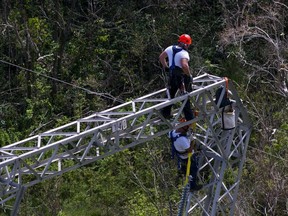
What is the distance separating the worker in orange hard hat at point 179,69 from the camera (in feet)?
49.9

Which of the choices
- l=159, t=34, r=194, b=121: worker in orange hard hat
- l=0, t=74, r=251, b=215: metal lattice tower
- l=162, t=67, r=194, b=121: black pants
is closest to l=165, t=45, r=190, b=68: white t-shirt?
l=159, t=34, r=194, b=121: worker in orange hard hat

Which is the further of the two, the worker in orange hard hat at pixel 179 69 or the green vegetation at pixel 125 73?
the green vegetation at pixel 125 73

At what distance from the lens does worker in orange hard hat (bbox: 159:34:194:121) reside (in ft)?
49.9

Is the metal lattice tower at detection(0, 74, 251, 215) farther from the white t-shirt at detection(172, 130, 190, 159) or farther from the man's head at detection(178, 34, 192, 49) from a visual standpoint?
the man's head at detection(178, 34, 192, 49)

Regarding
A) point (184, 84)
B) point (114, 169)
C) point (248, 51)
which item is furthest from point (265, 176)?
point (184, 84)

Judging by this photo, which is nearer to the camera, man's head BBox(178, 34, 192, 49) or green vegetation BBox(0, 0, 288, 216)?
man's head BBox(178, 34, 192, 49)

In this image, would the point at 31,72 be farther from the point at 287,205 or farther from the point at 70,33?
the point at 287,205

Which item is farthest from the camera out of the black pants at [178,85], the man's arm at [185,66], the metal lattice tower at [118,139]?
the black pants at [178,85]

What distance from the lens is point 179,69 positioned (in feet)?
50.5

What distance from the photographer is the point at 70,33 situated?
30078 mm

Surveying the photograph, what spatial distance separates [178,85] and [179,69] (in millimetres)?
351

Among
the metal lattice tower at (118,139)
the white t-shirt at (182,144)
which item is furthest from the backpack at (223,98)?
the white t-shirt at (182,144)

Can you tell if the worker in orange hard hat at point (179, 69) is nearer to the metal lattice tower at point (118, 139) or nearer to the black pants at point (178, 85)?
the black pants at point (178, 85)

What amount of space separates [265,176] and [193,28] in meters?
8.56
